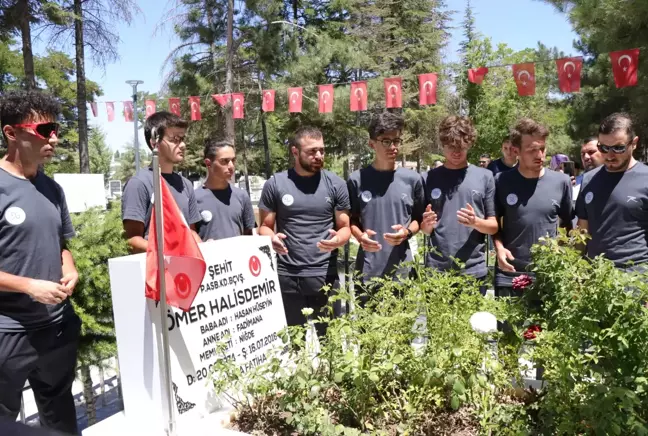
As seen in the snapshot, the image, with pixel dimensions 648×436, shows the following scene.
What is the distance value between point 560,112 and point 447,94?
710 cm

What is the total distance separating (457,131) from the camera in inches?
131

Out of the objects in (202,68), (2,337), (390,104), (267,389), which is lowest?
(267,389)

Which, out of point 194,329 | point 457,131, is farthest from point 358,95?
point 194,329

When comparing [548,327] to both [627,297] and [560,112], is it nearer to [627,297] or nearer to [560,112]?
[627,297]

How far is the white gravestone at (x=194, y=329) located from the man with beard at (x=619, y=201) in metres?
2.09

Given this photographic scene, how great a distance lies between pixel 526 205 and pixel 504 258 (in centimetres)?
38

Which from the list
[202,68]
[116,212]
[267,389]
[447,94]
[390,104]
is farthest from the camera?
[447,94]

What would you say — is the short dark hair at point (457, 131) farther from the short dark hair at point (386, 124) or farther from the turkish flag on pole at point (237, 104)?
the turkish flag on pole at point (237, 104)

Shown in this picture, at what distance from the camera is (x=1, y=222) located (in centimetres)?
229

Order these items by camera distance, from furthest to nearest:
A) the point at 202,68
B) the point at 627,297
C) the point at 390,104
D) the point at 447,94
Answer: the point at 447,94 → the point at 202,68 → the point at 390,104 → the point at 627,297

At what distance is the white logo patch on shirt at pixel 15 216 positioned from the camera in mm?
2295

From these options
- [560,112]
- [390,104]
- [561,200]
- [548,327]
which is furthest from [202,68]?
[560,112]

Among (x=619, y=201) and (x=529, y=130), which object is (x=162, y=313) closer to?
(x=529, y=130)

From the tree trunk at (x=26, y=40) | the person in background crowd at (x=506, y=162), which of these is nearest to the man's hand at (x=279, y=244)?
the person in background crowd at (x=506, y=162)
